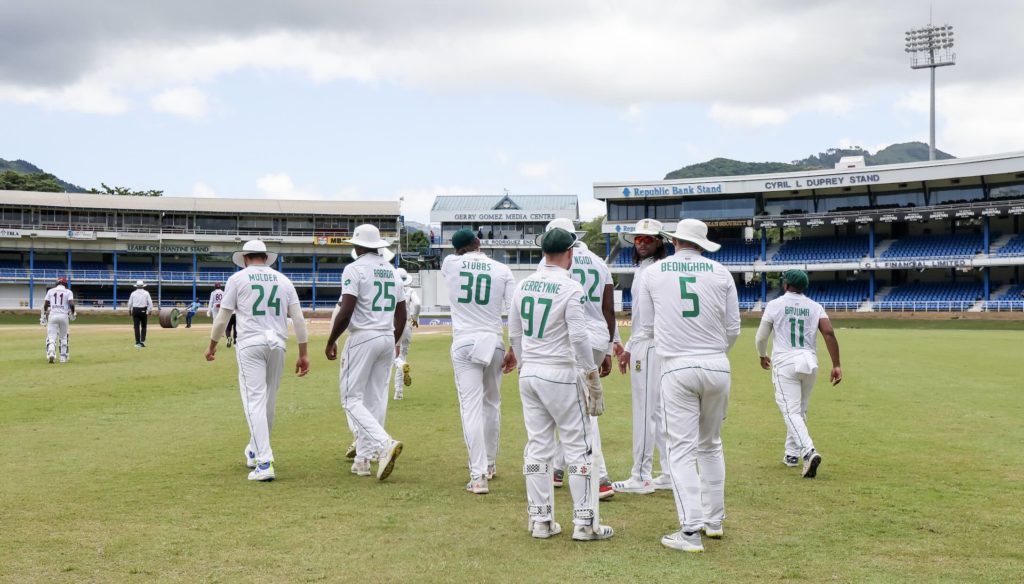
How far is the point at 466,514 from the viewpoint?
6.73 m

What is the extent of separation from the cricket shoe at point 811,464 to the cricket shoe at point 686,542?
279 cm

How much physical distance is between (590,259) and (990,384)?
1246cm

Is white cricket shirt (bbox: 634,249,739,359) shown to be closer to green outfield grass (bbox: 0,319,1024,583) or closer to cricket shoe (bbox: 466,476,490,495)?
green outfield grass (bbox: 0,319,1024,583)

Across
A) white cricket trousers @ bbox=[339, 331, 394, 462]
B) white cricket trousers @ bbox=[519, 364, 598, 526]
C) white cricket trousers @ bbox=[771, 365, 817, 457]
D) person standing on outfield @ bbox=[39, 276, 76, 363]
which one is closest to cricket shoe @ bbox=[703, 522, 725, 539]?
white cricket trousers @ bbox=[519, 364, 598, 526]

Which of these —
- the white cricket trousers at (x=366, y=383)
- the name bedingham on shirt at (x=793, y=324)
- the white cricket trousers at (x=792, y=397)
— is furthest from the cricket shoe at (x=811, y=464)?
the white cricket trousers at (x=366, y=383)

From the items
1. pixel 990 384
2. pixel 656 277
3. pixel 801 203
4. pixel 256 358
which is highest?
pixel 801 203

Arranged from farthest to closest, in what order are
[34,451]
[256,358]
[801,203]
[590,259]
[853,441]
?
[801,203] < [853,441] < [34,451] < [256,358] < [590,259]

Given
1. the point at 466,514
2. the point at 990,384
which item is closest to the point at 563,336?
the point at 466,514

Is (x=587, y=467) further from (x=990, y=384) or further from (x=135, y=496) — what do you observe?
(x=990, y=384)

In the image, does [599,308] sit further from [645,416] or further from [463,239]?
[463,239]

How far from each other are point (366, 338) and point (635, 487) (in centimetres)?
283

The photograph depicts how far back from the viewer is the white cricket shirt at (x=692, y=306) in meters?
6.16

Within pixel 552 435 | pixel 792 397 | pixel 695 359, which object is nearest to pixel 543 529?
pixel 552 435

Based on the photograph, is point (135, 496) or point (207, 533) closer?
point (207, 533)
